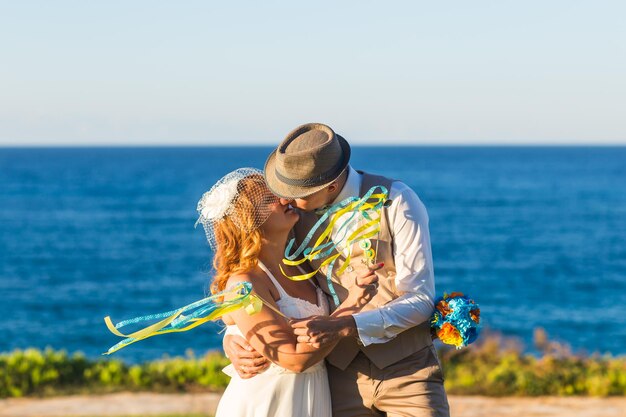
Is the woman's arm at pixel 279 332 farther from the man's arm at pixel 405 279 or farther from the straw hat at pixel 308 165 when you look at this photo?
the straw hat at pixel 308 165

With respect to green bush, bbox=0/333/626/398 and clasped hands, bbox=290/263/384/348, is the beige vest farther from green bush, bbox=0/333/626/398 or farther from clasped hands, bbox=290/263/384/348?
green bush, bbox=0/333/626/398

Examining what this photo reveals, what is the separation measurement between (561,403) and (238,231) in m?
6.12

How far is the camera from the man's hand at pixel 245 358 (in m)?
4.46

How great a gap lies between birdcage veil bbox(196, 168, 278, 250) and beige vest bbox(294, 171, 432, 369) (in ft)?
1.11

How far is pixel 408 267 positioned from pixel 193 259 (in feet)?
129

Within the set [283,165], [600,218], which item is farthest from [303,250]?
[600,218]

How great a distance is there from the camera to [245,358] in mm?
4500

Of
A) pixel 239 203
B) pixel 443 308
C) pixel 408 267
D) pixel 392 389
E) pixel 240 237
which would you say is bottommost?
pixel 392 389

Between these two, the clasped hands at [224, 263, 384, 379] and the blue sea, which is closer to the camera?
the clasped hands at [224, 263, 384, 379]

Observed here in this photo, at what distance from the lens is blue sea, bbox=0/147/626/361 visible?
2827 centimetres

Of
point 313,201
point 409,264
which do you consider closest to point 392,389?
point 409,264

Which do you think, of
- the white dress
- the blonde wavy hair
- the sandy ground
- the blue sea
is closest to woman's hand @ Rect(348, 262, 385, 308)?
the white dress

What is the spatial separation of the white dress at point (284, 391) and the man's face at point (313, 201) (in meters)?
0.34

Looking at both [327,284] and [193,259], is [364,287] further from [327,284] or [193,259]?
[193,259]
